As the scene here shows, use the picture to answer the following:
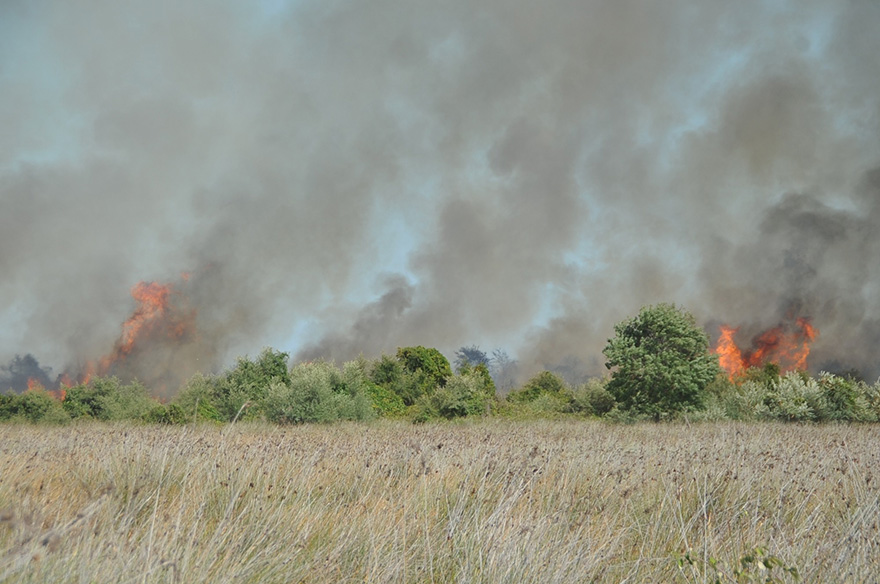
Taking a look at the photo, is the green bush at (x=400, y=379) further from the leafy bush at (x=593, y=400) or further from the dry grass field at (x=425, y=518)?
the dry grass field at (x=425, y=518)

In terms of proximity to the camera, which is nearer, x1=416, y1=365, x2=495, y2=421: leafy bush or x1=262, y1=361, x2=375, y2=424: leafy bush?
x1=262, y1=361, x2=375, y2=424: leafy bush

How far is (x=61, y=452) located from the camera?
7.27 meters

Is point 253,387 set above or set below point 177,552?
above

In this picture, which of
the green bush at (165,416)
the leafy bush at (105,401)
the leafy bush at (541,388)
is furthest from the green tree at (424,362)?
the green bush at (165,416)

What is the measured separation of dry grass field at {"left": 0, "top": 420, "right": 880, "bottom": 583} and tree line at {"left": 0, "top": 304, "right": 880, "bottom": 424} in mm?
12697

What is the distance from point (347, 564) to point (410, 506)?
993 mm

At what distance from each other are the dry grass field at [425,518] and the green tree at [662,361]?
14.4 m

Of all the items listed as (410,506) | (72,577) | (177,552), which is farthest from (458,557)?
(72,577)

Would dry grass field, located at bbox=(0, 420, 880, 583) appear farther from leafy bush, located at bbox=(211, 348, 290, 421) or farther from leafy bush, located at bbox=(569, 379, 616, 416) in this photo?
leafy bush, located at bbox=(569, 379, 616, 416)

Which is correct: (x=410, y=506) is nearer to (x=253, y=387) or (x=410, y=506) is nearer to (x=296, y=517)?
(x=296, y=517)

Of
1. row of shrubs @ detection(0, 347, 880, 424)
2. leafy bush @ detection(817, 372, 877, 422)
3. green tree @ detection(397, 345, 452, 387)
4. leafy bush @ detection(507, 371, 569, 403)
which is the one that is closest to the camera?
row of shrubs @ detection(0, 347, 880, 424)

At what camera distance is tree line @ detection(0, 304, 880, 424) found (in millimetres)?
19938

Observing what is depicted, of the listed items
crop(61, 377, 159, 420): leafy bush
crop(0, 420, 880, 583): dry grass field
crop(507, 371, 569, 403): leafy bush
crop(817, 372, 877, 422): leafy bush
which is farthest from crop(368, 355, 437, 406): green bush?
crop(0, 420, 880, 583): dry grass field

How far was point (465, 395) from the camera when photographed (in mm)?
24891
